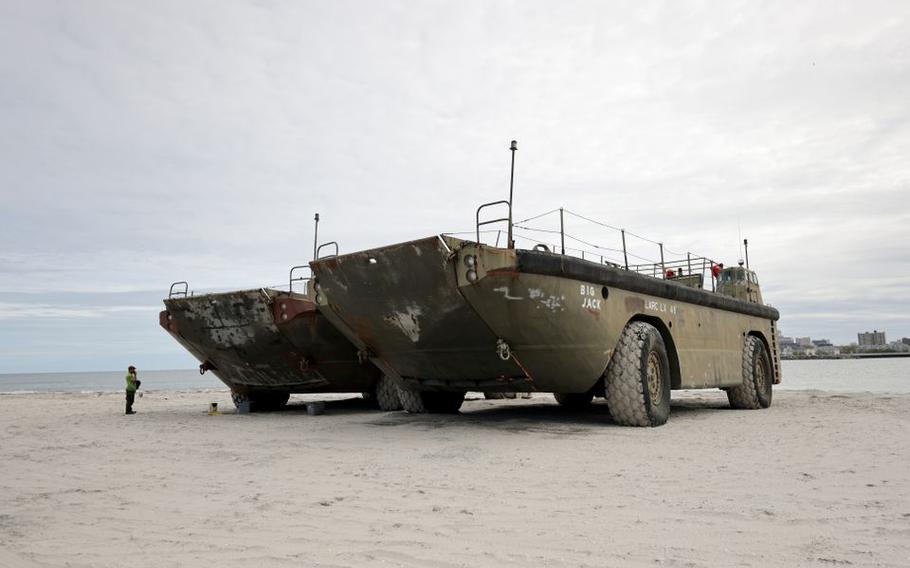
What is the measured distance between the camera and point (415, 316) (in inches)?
320

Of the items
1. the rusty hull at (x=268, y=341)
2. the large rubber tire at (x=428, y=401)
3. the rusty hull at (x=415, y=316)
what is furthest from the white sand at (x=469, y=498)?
the rusty hull at (x=268, y=341)

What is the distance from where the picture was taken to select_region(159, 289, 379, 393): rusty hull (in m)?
11.2

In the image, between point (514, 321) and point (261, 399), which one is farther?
point (261, 399)

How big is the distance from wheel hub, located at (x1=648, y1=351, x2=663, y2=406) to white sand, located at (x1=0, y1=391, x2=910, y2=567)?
1.64ft

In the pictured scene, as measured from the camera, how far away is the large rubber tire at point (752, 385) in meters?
11.9

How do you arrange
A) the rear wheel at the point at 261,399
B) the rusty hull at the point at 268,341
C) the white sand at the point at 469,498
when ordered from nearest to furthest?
the white sand at the point at 469,498 < the rusty hull at the point at 268,341 < the rear wheel at the point at 261,399

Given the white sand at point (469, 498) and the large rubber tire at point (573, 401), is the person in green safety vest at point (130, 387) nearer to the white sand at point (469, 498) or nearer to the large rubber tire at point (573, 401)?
the white sand at point (469, 498)

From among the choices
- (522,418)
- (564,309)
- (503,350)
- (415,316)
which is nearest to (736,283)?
(522,418)

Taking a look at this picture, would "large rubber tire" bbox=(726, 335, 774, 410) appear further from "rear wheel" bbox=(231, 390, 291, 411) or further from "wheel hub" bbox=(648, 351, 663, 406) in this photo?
"rear wheel" bbox=(231, 390, 291, 411)

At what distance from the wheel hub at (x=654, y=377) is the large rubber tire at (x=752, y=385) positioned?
12.2 ft

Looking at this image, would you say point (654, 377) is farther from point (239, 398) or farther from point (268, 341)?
point (239, 398)

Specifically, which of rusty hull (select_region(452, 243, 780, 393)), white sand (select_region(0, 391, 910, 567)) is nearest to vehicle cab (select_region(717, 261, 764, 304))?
rusty hull (select_region(452, 243, 780, 393))

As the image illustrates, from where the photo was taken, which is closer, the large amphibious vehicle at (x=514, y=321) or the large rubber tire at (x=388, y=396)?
the large amphibious vehicle at (x=514, y=321)

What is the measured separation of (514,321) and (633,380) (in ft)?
5.50
